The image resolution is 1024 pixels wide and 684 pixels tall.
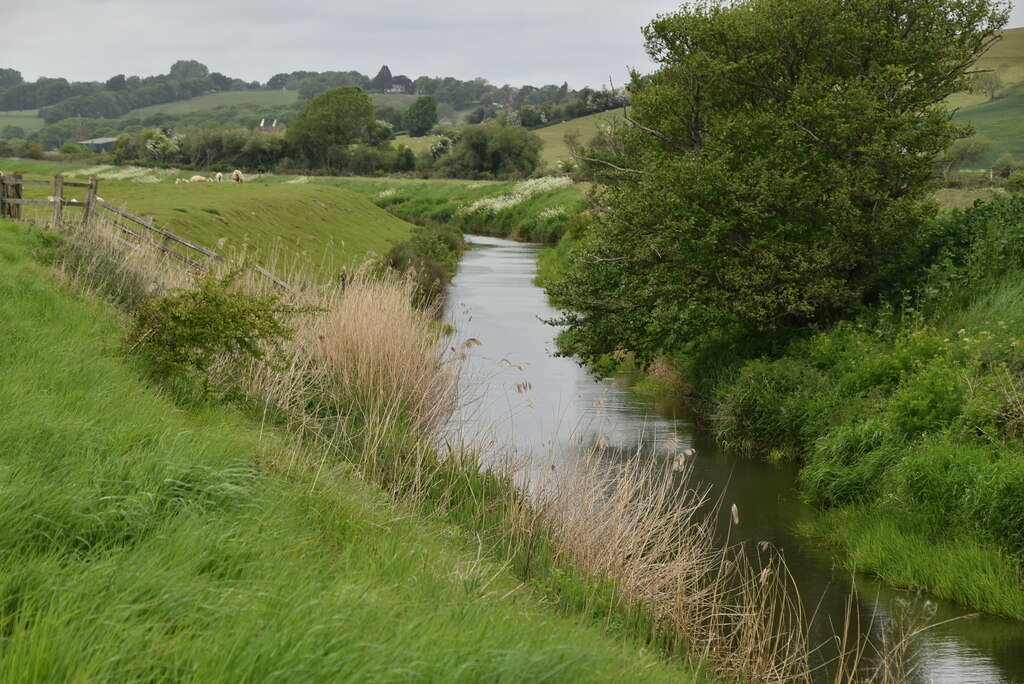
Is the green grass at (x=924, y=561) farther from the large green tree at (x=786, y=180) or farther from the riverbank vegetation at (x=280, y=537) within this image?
the large green tree at (x=786, y=180)

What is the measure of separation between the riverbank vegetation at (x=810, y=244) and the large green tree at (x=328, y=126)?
9282 cm

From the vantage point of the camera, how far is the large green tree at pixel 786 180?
16734 millimetres

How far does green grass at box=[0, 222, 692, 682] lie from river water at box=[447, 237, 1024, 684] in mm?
2599

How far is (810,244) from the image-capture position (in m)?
17.2

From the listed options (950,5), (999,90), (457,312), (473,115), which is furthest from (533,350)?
(473,115)

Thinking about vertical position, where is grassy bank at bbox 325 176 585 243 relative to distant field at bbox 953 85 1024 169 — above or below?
below

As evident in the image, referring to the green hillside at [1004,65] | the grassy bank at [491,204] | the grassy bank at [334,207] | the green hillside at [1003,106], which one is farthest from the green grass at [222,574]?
the green hillside at [1004,65]

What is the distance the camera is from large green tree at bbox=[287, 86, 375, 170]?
108 meters

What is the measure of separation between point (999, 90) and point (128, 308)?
4326 inches

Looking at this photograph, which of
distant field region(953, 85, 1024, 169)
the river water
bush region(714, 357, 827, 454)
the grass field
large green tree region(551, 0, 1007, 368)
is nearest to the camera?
the river water

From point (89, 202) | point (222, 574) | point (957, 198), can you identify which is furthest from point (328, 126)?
point (222, 574)

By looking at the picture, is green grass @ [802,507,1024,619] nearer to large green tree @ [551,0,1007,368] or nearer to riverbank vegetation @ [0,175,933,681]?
riverbank vegetation @ [0,175,933,681]

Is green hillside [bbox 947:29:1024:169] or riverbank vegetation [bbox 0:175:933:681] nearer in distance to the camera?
riverbank vegetation [bbox 0:175:933:681]

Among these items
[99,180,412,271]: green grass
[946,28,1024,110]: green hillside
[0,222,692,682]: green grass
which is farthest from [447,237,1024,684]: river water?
[946,28,1024,110]: green hillside
